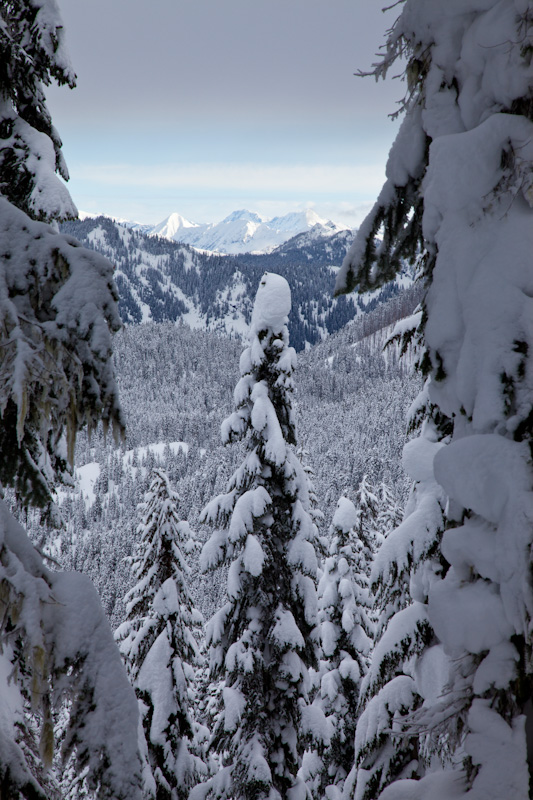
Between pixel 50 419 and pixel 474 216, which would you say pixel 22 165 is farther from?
pixel 474 216

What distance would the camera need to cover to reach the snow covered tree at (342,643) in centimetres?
1520

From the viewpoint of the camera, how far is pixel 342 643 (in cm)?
1586

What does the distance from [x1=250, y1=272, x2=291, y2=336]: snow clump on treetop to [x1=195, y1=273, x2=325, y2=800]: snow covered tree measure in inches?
0.9

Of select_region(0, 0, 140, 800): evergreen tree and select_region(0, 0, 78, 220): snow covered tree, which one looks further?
select_region(0, 0, 78, 220): snow covered tree

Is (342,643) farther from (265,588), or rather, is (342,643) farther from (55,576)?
(55,576)

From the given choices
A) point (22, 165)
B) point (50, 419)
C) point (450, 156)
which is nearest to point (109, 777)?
point (50, 419)

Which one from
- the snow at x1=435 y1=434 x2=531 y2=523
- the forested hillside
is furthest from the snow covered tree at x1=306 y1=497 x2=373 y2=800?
the forested hillside

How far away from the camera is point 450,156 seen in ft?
8.97

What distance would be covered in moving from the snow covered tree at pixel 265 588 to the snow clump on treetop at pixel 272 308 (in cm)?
2

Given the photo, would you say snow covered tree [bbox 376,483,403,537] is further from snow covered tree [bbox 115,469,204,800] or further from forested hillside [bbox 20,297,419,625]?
forested hillside [bbox 20,297,419,625]

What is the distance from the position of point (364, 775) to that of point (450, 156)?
607 centimetres

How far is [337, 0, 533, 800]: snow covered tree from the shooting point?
7.93 feet

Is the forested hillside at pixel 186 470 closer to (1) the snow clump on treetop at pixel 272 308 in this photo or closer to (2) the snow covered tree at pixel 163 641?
(2) the snow covered tree at pixel 163 641

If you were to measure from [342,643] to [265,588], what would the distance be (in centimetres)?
702
